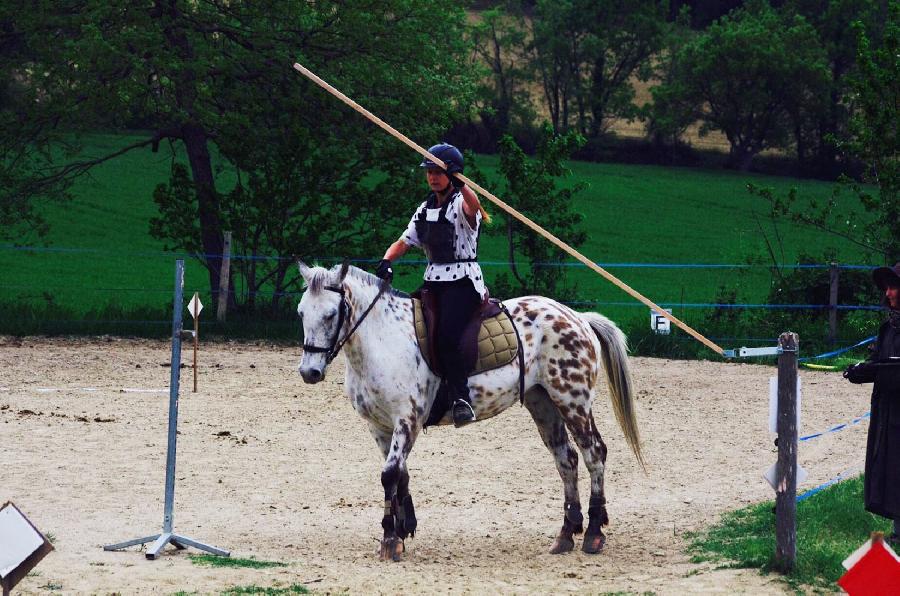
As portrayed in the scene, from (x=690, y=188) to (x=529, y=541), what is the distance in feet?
130

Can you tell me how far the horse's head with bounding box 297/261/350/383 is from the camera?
7.62 metres

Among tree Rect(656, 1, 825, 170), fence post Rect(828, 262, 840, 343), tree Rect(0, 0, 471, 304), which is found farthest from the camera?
tree Rect(656, 1, 825, 170)

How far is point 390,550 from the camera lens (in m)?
7.76

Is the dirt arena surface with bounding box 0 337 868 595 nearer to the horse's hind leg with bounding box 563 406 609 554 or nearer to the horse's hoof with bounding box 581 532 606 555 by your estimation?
the horse's hoof with bounding box 581 532 606 555

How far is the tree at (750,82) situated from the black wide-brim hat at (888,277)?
145ft

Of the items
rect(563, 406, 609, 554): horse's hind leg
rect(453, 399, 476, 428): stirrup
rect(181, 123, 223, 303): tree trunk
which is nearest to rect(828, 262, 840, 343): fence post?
rect(181, 123, 223, 303): tree trunk

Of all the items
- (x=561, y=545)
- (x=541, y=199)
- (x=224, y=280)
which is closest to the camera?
(x=561, y=545)

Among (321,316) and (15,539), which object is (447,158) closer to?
(321,316)

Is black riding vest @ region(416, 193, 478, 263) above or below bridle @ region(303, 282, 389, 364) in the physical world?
above

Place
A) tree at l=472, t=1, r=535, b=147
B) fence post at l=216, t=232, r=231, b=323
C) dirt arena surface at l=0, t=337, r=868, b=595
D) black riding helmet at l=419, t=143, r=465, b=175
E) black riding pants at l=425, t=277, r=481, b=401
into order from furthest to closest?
1. tree at l=472, t=1, r=535, b=147
2. fence post at l=216, t=232, r=231, b=323
3. black riding pants at l=425, t=277, r=481, b=401
4. black riding helmet at l=419, t=143, r=465, b=175
5. dirt arena surface at l=0, t=337, r=868, b=595

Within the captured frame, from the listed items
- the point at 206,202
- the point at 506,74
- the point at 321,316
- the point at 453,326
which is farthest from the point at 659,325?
the point at 506,74

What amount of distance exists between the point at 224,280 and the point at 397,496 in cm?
1242

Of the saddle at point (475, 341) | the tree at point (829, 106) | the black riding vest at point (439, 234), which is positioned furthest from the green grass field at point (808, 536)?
the tree at point (829, 106)

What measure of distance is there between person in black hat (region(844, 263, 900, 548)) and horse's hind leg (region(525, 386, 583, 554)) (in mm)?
1850
